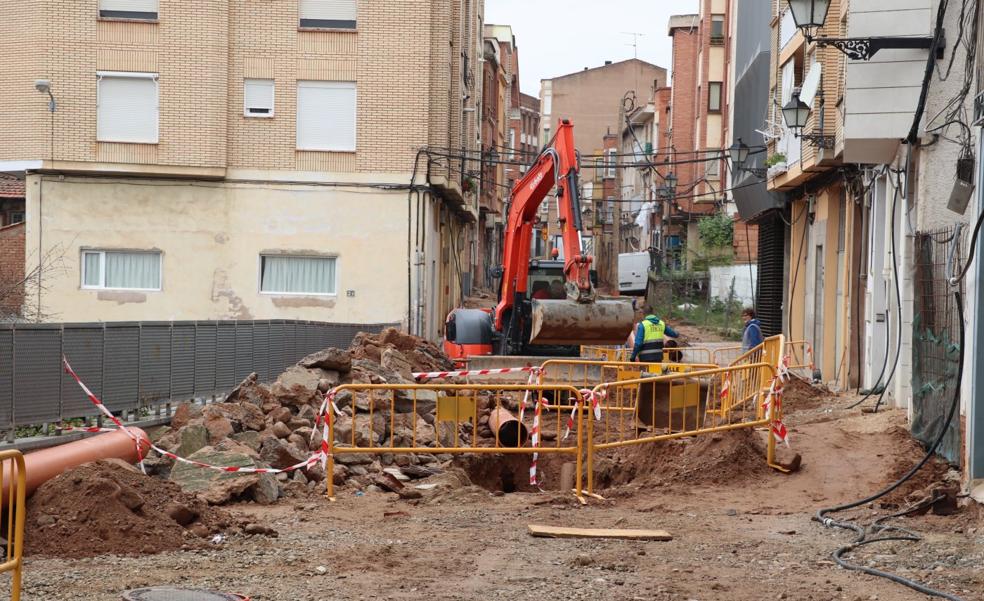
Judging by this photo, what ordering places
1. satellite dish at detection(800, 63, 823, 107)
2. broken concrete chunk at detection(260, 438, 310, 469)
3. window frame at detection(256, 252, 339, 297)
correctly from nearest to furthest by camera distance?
broken concrete chunk at detection(260, 438, 310, 469) < satellite dish at detection(800, 63, 823, 107) < window frame at detection(256, 252, 339, 297)

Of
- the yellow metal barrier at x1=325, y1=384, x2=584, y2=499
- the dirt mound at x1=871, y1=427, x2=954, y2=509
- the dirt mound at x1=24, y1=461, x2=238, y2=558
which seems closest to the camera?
the dirt mound at x1=24, y1=461, x2=238, y2=558

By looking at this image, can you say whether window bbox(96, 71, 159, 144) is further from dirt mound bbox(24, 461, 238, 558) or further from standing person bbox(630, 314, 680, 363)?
dirt mound bbox(24, 461, 238, 558)

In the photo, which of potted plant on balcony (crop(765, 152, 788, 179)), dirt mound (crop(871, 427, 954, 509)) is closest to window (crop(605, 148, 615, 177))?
potted plant on balcony (crop(765, 152, 788, 179))

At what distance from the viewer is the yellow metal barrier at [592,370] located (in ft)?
54.5

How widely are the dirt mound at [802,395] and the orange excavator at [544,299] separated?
10.3ft

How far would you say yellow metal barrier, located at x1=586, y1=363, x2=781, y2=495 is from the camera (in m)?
12.9

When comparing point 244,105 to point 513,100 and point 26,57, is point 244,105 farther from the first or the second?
point 513,100

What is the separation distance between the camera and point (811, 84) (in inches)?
866

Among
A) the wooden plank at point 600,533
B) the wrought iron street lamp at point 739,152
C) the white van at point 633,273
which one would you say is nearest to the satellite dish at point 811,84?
the wrought iron street lamp at point 739,152

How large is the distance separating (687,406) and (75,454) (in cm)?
668

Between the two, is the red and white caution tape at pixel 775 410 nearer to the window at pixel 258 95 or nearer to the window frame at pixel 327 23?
the window frame at pixel 327 23

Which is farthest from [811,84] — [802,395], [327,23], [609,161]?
[609,161]

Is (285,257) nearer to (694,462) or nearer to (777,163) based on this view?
(777,163)

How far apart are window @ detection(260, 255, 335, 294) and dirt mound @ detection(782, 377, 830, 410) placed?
442 inches
